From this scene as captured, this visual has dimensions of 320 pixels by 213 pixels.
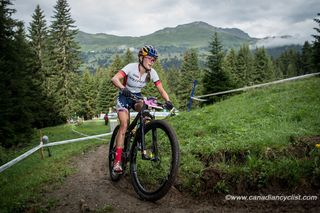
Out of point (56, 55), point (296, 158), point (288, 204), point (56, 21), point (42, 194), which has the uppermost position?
point (56, 21)

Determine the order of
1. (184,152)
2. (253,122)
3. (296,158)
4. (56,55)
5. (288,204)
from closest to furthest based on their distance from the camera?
(288,204) → (296,158) → (184,152) → (253,122) → (56,55)

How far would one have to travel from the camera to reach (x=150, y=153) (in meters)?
5.73

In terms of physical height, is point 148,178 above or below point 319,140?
below

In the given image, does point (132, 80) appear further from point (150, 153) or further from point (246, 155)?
point (246, 155)

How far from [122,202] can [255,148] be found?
317cm

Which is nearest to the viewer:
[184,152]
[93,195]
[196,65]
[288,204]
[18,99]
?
[288,204]

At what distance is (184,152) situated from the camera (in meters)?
7.38

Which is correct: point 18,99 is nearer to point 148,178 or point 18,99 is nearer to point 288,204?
point 148,178

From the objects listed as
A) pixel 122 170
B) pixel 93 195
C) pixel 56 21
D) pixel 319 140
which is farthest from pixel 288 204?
pixel 56 21

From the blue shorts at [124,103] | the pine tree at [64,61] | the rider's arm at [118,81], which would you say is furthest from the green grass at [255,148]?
the pine tree at [64,61]

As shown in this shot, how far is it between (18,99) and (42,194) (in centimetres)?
2085

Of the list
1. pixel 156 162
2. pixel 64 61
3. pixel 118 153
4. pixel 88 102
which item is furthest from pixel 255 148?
pixel 88 102

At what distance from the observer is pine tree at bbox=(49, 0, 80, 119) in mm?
47000

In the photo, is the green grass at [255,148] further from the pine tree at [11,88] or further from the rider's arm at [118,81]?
the pine tree at [11,88]
